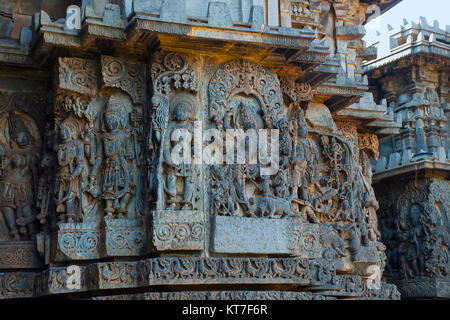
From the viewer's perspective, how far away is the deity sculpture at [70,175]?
8398mm

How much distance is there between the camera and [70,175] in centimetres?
847

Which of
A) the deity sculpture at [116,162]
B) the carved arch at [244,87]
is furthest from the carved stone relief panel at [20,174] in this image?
the carved arch at [244,87]

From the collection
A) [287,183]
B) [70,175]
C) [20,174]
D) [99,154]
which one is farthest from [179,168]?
[20,174]

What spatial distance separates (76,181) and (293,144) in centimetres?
274

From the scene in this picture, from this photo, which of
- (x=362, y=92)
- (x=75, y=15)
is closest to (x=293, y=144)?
(x=362, y=92)

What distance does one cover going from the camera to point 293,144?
9344 mm

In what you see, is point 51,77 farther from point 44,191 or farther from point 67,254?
point 67,254

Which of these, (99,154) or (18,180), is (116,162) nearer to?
(99,154)

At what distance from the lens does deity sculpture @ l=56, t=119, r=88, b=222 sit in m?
8.40

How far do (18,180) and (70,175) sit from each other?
1.03m

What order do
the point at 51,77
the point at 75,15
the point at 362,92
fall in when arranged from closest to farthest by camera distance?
the point at 75,15 → the point at 51,77 → the point at 362,92

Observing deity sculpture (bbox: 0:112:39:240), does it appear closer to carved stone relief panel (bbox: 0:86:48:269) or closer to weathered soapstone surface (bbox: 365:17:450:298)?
carved stone relief panel (bbox: 0:86:48:269)

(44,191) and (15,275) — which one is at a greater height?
(44,191)

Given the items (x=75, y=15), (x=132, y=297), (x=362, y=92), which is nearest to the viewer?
(x=132, y=297)
